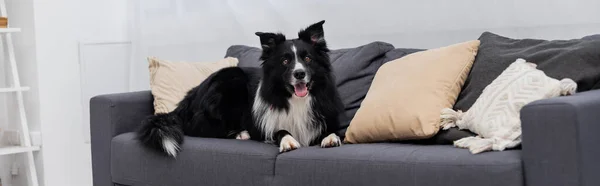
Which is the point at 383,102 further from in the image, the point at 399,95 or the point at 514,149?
the point at 514,149

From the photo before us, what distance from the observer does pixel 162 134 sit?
10.6ft

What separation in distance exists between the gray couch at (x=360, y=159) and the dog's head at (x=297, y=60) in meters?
0.28

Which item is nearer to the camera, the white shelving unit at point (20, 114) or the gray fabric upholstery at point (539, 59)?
the gray fabric upholstery at point (539, 59)

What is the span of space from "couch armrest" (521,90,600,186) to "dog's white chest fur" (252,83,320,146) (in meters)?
1.07

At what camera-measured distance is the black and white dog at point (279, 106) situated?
2.99m

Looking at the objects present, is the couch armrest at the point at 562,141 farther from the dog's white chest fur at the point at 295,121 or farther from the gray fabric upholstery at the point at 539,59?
the dog's white chest fur at the point at 295,121

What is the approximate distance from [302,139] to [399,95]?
461 millimetres

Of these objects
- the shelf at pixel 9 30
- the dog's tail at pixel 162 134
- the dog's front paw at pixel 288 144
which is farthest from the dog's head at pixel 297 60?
the shelf at pixel 9 30

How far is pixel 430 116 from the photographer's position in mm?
2775

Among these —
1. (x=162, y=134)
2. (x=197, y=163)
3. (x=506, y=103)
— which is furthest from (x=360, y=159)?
(x=162, y=134)

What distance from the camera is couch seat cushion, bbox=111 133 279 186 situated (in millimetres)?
2889

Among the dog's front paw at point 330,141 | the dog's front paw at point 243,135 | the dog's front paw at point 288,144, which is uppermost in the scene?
the dog's front paw at point 330,141

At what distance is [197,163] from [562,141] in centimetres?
153

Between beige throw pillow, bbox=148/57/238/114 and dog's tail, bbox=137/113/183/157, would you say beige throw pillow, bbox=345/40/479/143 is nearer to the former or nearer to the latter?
dog's tail, bbox=137/113/183/157
